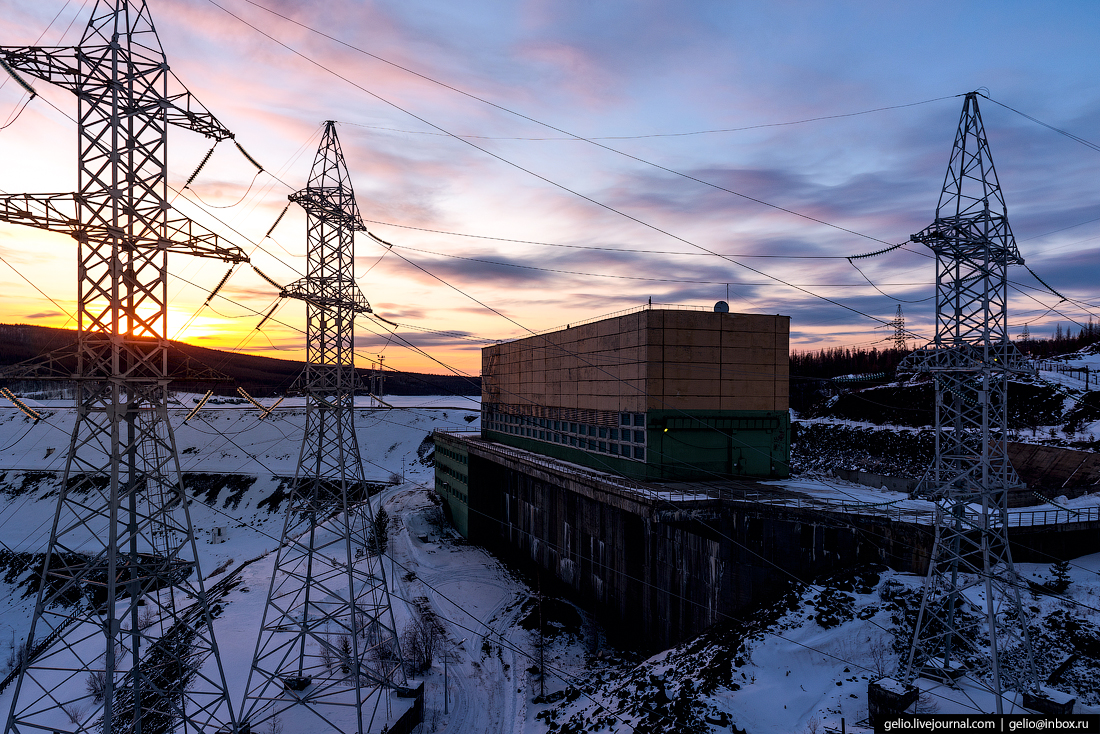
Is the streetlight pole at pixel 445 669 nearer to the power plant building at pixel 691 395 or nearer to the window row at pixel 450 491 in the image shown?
the power plant building at pixel 691 395

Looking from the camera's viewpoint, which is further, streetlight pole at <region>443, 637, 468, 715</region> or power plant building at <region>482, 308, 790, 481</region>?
power plant building at <region>482, 308, 790, 481</region>

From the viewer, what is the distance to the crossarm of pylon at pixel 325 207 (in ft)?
75.8

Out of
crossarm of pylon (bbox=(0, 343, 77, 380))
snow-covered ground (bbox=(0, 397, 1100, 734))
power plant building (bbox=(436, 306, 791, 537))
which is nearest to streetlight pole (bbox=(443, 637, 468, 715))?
snow-covered ground (bbox=(0, 397, 1100, 734))

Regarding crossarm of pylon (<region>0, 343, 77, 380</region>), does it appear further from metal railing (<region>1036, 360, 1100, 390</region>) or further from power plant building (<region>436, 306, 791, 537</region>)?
metal railing (<region>1036, 360, 1100, 390</region>)

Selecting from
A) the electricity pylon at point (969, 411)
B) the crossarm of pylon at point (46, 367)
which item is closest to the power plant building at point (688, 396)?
the electricity pylon at point (969, 411)

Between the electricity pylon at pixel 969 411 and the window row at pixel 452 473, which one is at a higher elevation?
the electricity pylon at pixel 969 411

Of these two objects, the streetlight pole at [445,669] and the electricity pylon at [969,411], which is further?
the streetlight pole at [445,669]

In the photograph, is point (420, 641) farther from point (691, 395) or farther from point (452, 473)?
point (452, 473)

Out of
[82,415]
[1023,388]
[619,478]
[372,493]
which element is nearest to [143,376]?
[82,415]

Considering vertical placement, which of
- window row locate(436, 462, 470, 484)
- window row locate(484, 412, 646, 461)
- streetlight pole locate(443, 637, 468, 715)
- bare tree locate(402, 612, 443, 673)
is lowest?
streetlight pole locate(443, 637, 468, 715)

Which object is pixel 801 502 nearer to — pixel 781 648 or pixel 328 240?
pixel 781 648

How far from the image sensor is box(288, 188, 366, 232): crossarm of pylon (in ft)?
75.8

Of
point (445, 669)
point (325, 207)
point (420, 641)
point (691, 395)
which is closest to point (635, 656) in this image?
point (445, 669)

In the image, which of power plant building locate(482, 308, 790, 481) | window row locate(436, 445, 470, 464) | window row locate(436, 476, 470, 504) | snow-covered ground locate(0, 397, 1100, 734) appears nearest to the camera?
snow-covered ground locate(0, 397, 1100, 734)
